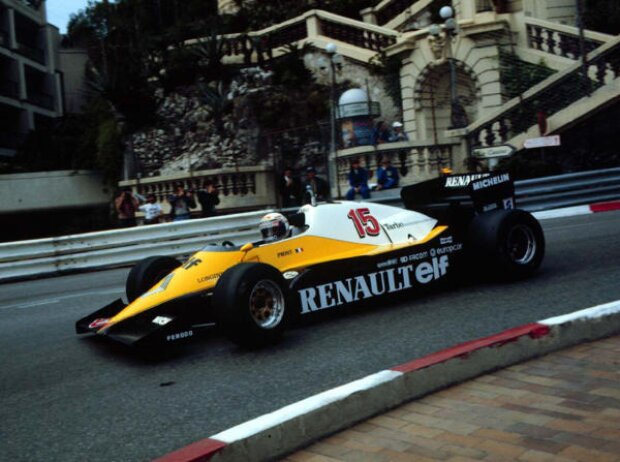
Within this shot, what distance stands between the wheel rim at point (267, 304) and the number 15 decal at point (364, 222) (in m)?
1.46

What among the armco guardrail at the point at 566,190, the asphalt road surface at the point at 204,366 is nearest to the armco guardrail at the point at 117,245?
the asphalt road surface at the point at 204,366

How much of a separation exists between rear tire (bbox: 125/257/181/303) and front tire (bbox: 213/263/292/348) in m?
1.55

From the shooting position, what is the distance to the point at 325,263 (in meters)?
6.57

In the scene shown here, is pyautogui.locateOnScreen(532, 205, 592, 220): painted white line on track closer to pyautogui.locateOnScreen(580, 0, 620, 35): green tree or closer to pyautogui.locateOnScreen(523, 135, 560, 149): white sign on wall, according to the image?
pyautogui.locateOnScreen(523, 135, 560, 149): white sign on wall

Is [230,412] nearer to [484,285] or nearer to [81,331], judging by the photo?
[81,331]

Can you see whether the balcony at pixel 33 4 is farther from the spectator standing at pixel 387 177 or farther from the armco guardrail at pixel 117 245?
the armco guardrail at pixel 117 245

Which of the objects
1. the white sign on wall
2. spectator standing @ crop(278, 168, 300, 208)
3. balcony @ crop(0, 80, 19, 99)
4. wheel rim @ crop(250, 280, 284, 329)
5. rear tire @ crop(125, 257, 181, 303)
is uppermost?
balcony @ crop(0, 80, 19, 99)

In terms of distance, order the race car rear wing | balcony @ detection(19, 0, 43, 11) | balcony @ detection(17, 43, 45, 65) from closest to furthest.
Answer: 1. the race car rear wing
2. balcony @ detection(17, 43, 45, 65)
3. balcony @ detection(19, 0, 43, 11)

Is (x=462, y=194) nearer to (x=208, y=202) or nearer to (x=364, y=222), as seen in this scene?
(x=364, y=222)

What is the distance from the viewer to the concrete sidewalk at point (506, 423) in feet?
11.4

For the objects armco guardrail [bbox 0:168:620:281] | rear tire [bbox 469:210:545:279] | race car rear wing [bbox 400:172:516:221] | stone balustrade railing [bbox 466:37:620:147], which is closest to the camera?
rear tire [bbox 469:210:545:279]

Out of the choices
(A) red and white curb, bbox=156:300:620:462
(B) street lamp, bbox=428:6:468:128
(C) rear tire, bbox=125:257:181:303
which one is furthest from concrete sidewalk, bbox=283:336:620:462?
(B) street lamp, bbox=428:6:468:128

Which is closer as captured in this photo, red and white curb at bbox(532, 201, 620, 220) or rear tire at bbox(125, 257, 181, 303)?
rear tire at bbox(125, 257, 181, 303)

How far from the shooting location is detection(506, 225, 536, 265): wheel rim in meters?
7.63
